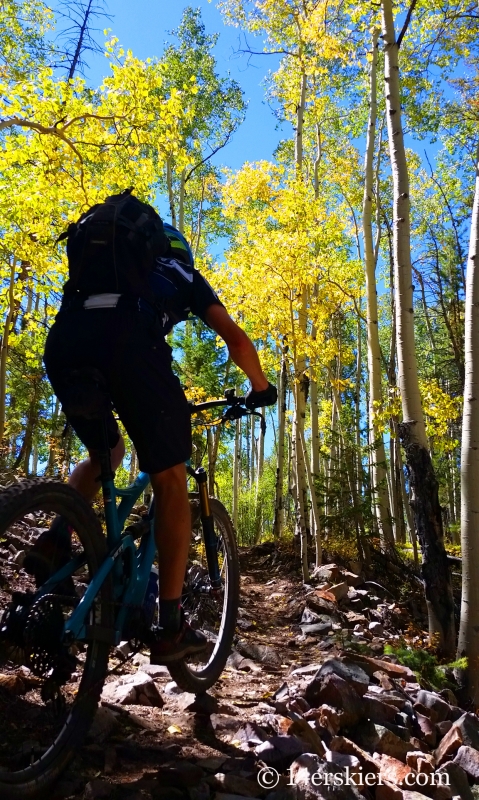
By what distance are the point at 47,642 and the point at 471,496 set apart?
3.23 metres

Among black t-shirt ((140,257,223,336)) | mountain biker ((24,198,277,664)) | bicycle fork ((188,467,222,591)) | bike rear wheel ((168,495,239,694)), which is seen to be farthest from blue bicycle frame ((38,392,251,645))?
bike rear wheel ((168,495,239,694))

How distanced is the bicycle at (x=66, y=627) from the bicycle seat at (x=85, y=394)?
0.4 inches

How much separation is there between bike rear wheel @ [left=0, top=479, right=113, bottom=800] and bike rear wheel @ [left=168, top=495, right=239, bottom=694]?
0.90m

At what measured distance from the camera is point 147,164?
6754 millimetres

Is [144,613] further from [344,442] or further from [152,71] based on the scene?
[152,71]

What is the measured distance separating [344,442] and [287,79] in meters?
9.77

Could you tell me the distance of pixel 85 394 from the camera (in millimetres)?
1742

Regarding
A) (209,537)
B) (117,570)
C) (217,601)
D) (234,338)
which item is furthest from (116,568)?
(217,601)

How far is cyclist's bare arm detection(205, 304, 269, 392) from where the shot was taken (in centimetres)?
208

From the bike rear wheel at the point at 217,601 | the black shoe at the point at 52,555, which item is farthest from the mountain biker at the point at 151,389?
the bike rear wheel at the point at 217,601

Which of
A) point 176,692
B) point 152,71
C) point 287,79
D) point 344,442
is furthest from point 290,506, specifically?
point 176,692

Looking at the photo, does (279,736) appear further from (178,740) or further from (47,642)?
(47,642)

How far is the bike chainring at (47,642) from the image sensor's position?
60.3 inches

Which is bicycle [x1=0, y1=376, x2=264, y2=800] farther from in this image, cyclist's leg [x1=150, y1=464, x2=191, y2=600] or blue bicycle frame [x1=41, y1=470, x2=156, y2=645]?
cyclist's leg [x1=150, y1=464, x2=191, y2=600]
